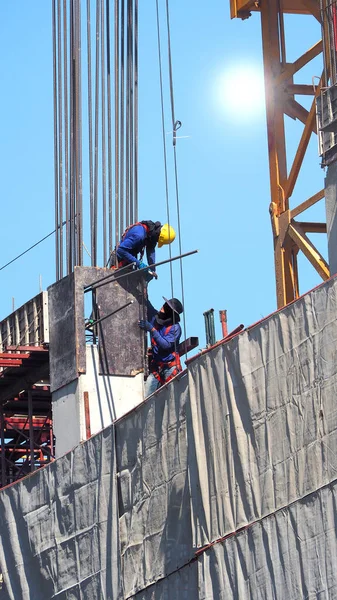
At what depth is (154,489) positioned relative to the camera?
88.5 ft

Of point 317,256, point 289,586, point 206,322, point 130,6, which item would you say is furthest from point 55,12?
point 289,586

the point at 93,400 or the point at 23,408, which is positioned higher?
the point at 23,408

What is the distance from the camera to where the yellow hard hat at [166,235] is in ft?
109

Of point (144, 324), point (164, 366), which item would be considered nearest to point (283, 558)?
point (164, 366)

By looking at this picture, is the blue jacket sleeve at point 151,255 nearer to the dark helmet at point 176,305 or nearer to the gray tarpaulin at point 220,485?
the dark helmet at point 176,305

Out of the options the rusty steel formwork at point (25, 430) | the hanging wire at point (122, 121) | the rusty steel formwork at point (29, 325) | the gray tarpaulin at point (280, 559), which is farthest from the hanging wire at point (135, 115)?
the gray tarpaulin at point (280, 559)

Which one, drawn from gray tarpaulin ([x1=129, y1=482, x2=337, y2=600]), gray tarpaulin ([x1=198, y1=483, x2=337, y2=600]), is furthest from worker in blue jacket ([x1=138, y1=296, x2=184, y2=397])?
gray tarpaulin ([x1=198, y1=483, x2=337, y2=600])

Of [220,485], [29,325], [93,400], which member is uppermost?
[29,325]

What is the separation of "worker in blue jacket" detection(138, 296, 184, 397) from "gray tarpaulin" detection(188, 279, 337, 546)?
5972 millimetres

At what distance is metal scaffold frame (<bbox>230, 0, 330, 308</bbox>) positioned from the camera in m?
31.5

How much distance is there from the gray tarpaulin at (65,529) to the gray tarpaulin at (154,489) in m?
0.40

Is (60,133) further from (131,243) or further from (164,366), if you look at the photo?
(164,366)

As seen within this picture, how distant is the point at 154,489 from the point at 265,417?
150 inches

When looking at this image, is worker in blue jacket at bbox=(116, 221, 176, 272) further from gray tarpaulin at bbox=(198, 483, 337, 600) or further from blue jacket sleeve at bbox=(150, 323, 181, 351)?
gray tarpaulin at bbox=(198, 483, 337, 600)
